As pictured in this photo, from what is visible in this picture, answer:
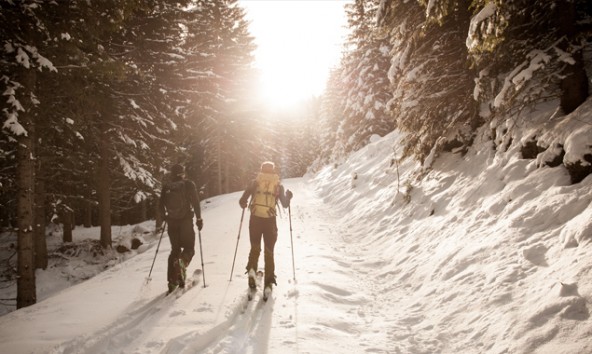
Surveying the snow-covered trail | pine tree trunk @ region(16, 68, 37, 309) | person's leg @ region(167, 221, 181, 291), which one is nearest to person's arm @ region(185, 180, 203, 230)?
person's leg @ region(167, 221, 181, 291)

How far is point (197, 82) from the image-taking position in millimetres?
17359

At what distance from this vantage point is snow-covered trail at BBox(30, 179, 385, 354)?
4449 millimetres

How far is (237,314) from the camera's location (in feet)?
17.5

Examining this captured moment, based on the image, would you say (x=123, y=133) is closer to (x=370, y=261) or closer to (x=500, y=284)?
(x=370, y=261)

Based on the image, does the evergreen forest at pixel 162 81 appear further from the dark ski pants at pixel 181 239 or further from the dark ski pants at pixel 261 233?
the dark ski pants at pixel 261 233

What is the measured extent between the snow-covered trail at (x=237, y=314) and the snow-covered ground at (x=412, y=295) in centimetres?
3

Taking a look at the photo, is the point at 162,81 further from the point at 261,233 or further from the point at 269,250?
the point at 269,250

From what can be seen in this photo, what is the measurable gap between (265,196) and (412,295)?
10.5 ft

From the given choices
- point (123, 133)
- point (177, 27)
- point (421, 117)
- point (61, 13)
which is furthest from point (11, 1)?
point (421, 117)

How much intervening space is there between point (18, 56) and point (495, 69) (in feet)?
33.8

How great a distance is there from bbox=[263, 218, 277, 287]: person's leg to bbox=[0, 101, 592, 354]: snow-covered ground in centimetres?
39

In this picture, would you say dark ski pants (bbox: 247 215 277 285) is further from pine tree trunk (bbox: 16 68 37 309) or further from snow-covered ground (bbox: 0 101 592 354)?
pine tree trunk (bbox: 16 68 37 309)

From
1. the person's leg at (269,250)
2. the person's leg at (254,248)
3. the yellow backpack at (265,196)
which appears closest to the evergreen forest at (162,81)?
the yellow backpack at (265,196)

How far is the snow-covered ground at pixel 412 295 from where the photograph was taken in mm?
4086
